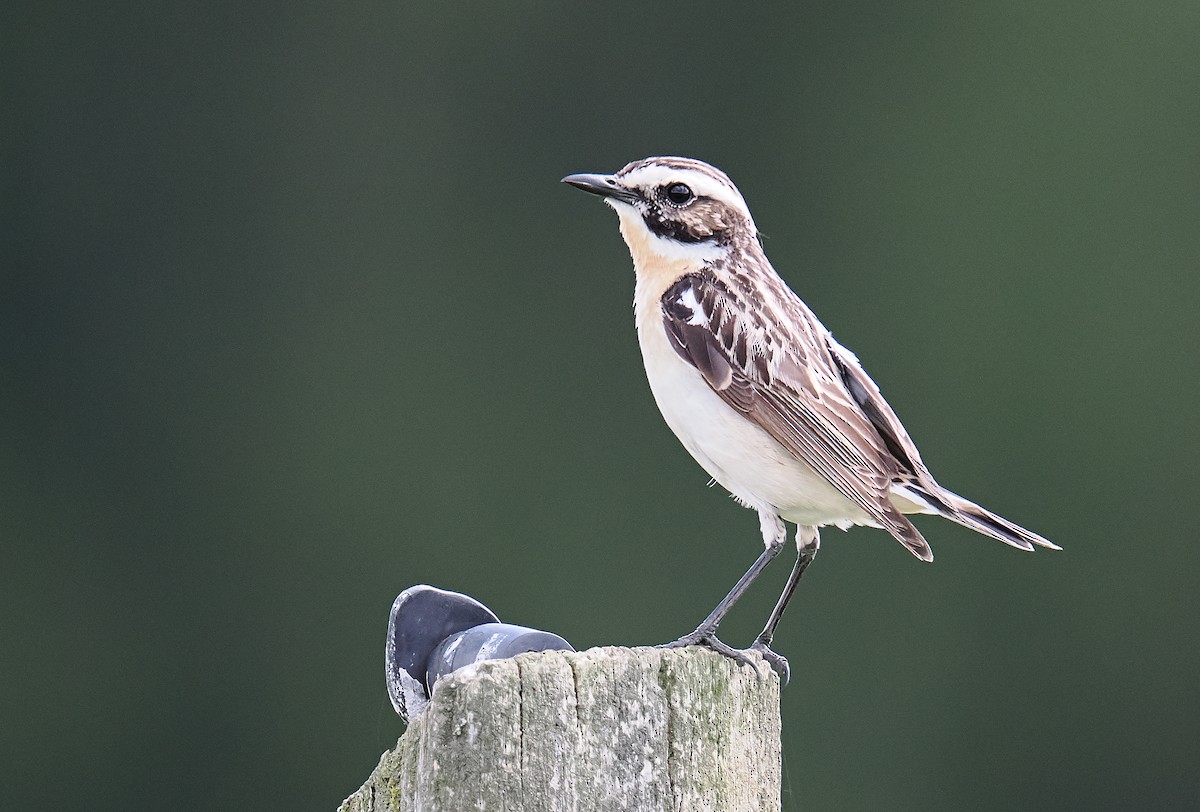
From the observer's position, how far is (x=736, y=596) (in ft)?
16.2

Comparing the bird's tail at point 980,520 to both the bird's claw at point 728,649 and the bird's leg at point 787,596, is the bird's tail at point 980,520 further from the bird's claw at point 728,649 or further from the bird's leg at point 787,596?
the bird's claw at point 728,649

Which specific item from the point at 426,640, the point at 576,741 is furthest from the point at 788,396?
the point at 576,741

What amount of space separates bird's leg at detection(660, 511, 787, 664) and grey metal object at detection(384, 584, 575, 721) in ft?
1.63

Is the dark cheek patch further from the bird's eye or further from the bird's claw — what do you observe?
the bird's claw

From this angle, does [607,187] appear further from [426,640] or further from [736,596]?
[426,640]

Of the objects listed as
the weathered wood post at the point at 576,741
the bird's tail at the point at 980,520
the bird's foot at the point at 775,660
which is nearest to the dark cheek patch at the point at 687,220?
the bird's tail at the point at 980,520

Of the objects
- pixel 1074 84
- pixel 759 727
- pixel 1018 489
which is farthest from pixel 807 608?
pixel 759 727

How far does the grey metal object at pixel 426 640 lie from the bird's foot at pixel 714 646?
0.34 meters

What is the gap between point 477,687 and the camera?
319 centimetres

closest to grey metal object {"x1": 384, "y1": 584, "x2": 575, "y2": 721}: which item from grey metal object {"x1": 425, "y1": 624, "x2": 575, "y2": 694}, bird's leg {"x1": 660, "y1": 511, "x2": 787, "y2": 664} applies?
grey metal object {"x1": 425, "y1": 624, "x2": 575, "y2": 694}

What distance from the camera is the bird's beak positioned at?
5.63m

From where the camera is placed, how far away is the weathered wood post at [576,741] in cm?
319

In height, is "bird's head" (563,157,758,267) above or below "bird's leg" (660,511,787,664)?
above

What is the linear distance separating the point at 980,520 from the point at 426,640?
6.52ft
